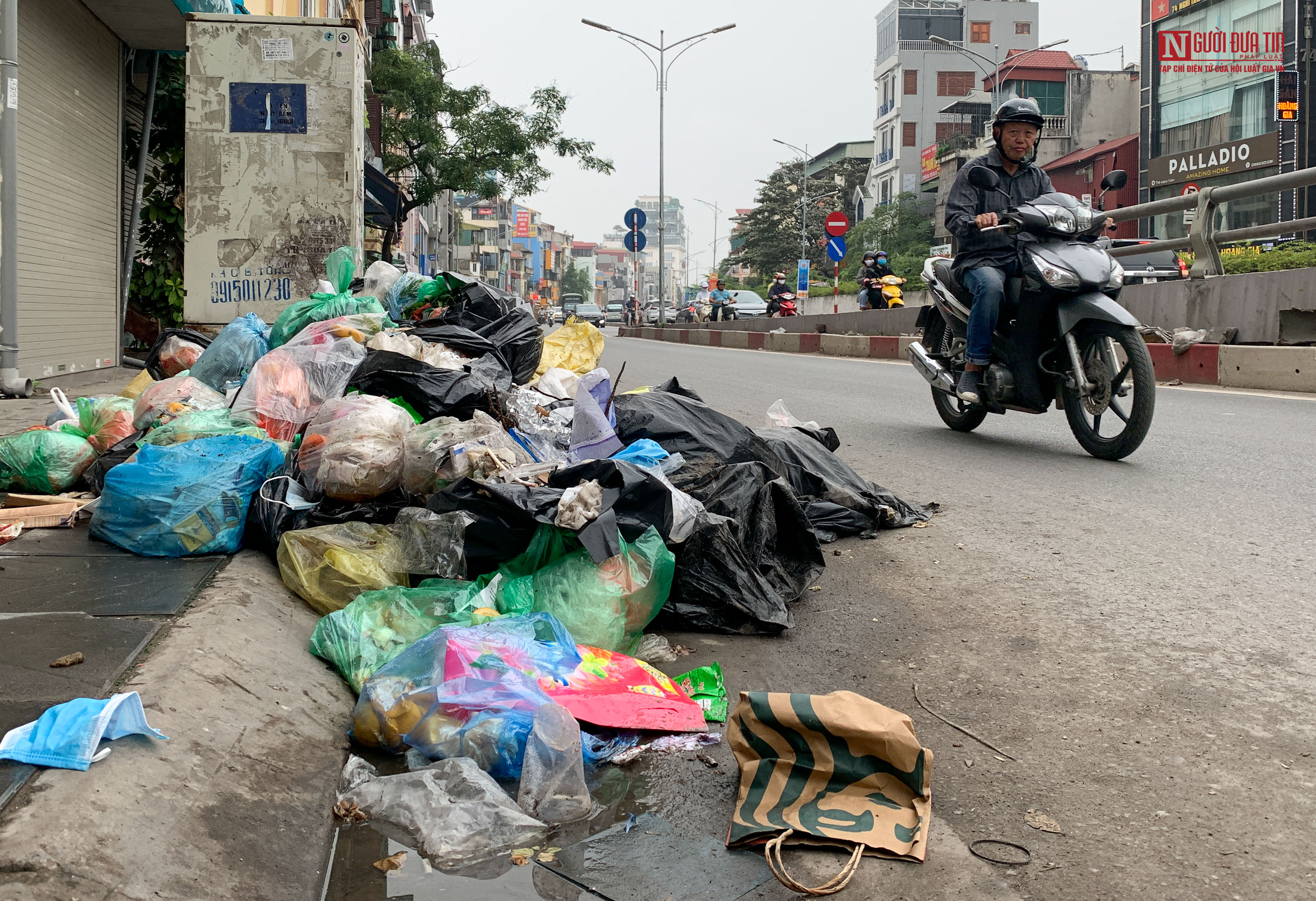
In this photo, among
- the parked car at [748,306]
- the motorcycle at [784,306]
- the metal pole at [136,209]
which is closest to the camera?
the metal pole at [136,209]

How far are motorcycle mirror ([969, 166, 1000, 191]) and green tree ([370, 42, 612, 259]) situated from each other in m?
24.1

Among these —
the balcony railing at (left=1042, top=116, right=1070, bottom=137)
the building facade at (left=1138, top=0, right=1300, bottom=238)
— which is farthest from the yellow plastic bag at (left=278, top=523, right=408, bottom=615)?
the balcony railing at (left=1042, top=116, right=1070, bottom=137)

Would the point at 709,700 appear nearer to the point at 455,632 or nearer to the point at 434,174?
the point at 455,632

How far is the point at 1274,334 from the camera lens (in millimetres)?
10352

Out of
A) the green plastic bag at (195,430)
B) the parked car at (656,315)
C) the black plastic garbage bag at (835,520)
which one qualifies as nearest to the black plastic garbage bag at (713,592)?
the black plastic garbage bag at (835,520)

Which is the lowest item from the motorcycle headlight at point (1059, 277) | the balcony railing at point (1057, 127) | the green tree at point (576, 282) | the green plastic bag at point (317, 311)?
the green plastic bag at point (317, 311)

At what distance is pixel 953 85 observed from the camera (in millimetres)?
76438

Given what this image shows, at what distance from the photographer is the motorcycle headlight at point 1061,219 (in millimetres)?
5727

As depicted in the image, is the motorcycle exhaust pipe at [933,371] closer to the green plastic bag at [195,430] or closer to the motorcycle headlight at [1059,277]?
the motorcycle headlight at [1059,277]

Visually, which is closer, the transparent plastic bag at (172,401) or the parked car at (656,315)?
the transparent plastic bag at (172,401)

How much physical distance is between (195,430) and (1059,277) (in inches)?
162

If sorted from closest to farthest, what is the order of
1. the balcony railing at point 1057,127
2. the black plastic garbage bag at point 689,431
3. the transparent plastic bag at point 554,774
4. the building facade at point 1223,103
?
the transparent plastic bag at point 554,774
the black plastic garbage bag at point 689,431
the building facade at point 1223,103
the balcony railing at point 1057,127

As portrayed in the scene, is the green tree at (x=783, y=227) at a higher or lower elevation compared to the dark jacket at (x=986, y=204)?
higher

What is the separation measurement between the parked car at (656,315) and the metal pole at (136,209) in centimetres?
2842
